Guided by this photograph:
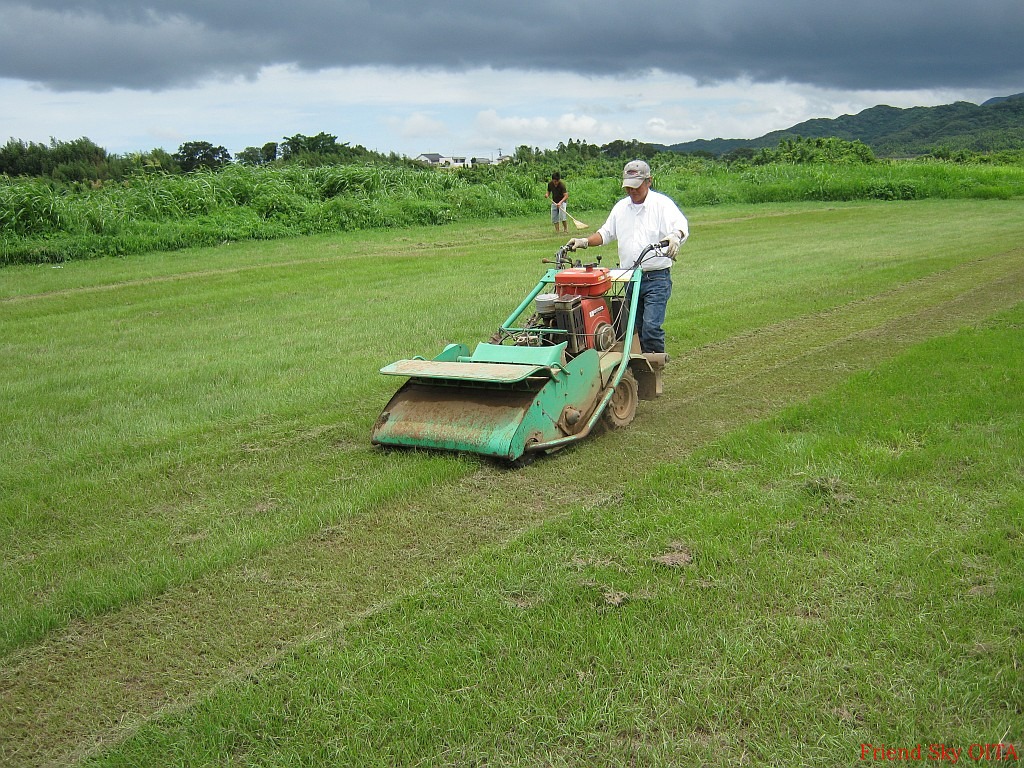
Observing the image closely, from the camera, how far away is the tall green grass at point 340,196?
18219 millimetres

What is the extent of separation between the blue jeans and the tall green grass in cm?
1358

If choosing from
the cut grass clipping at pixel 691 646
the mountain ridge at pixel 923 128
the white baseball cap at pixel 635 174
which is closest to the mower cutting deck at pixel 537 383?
the white baseball cap at pixel 635 174

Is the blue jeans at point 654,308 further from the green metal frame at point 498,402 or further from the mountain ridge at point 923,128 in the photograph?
the mountain ridge at point 923,128

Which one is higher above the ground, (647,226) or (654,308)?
(647,226)

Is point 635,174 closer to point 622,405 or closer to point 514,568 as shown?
point 622,405

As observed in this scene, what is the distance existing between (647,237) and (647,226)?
0.27ft

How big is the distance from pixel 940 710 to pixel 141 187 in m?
21.1

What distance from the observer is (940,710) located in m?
3.21

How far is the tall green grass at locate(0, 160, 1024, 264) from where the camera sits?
18219 millimetres

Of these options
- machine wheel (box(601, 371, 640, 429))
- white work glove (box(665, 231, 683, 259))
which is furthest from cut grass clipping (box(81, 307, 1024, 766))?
white work glove (box(665, 231, 683, 259))

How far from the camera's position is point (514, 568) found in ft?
14.3

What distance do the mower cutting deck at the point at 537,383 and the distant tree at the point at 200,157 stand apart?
62.0 feet

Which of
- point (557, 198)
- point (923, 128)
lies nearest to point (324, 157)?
point (557, 198)

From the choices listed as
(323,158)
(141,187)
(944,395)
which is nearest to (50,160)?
(141,187)
